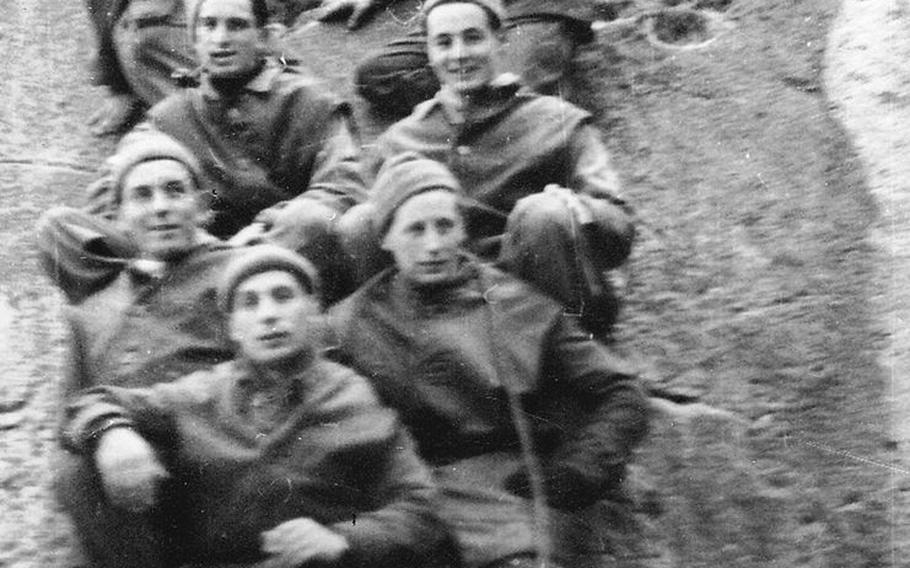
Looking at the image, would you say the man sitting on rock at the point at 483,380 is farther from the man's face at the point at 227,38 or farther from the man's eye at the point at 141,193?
the man's face at the point at 227,38

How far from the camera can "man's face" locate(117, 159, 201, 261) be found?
11.8ft

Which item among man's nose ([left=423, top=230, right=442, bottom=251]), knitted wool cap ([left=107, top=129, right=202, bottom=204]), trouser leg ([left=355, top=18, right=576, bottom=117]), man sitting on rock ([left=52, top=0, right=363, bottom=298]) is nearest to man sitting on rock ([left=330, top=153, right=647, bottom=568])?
man's nose ([left=423, top=230, right=442, bottom=251])

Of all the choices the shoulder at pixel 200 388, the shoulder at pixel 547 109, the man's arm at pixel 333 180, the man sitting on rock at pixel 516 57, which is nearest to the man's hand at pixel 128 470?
the shoulder at pixel 200 388

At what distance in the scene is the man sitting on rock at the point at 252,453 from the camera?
314cm

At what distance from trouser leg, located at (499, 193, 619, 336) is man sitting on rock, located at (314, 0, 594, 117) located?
1.19 metres

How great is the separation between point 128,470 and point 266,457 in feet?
0.85

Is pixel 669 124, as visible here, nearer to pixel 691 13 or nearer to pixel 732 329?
pixel 691 13

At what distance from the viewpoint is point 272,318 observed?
3152 millimetres

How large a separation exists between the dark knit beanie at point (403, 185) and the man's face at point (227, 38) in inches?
35.2

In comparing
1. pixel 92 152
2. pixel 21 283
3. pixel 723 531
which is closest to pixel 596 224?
pixel 723 531

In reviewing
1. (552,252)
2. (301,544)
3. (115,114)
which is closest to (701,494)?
(552,252)

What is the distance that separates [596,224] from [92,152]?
227 centimetres

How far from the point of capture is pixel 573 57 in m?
5.17

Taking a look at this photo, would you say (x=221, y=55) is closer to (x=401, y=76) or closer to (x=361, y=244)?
(x=401, y=76)
